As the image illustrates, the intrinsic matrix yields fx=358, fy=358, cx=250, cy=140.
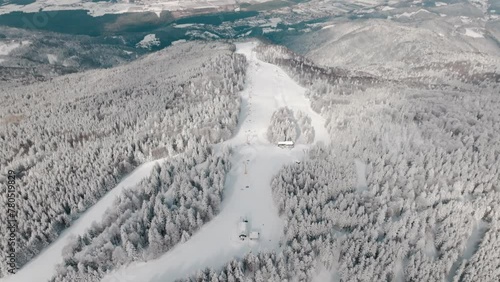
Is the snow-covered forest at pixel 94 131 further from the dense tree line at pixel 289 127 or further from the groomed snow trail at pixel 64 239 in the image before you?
the dense tree line at pixel 289 127

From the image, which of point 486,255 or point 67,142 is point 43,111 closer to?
point 67,142

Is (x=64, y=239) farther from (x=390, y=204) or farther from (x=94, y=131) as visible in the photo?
(x=390, y=204)

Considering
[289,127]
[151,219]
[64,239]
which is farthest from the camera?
[289,127]

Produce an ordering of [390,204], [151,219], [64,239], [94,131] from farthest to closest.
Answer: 1. [94,131]
2. [64,239]
3. [390,204]
4. [151,219]

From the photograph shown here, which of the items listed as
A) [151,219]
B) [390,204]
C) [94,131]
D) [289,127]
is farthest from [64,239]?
[390,204]

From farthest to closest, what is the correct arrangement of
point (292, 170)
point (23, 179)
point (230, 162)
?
point (23, 179) < point (230, 162) < point (292, 170)

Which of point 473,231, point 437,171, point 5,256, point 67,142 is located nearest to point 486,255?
point 473,231
